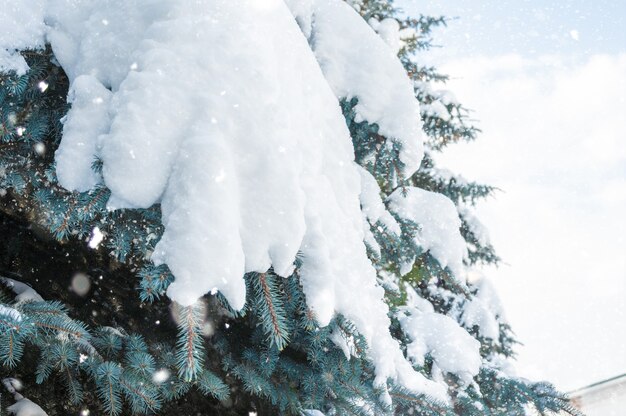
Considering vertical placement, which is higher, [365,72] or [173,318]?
[365,72]

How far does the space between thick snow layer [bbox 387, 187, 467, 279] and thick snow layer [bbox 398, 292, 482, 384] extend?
Answer: 1.31ft

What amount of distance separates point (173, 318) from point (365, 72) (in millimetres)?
1992

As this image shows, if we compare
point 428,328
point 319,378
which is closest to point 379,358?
point 319,378

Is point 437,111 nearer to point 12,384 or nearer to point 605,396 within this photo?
point 12,384

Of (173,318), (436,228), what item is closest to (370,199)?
(436,228)

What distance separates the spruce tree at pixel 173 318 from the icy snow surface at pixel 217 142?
0.30 ft

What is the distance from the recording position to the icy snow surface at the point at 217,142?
4.31 ft

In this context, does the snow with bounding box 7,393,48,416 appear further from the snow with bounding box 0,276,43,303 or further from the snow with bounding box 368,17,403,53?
the snow with bounding box 368,17,403,53

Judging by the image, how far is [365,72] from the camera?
102 inches

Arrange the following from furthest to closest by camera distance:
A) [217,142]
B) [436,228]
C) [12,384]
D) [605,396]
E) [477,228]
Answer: [605,396], [477,228], [436,228], [12,384], [217,142]

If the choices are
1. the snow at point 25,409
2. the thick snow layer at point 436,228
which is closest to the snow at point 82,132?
the snow at point 25,409

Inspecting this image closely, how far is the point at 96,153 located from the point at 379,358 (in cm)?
158

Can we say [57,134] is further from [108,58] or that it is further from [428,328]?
[428,328]

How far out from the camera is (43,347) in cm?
186
